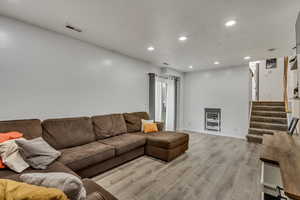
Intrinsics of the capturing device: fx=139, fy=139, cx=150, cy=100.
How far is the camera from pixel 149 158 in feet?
10.2

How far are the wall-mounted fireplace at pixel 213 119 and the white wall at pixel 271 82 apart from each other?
296 centimetres

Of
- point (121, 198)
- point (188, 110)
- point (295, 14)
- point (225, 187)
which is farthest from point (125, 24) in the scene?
point (188, 110)

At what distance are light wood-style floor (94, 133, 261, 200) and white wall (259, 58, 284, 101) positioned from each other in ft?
14.4

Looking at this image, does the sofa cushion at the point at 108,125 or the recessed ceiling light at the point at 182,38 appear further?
the sofa cushion at the point at 108,125

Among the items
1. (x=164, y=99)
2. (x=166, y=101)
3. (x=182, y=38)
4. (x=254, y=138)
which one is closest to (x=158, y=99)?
(x=164, y=99)

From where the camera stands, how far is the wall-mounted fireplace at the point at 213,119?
529 cm

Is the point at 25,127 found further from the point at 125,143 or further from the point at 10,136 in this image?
the point at 125,143

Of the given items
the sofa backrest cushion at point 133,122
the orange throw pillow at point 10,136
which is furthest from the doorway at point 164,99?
the orange throw pillow at point 10,136

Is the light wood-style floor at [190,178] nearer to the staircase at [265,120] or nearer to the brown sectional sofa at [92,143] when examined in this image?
the brown sectional sofa at [92,143]

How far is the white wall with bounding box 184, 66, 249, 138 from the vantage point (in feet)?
15.5

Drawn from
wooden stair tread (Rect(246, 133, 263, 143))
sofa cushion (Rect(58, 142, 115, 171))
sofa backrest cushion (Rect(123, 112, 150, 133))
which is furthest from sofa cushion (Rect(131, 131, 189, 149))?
wooden stair tread (Rect(246, 133, 263, 143))

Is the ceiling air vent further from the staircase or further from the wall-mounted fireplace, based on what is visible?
the staircase

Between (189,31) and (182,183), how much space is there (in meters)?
2.56

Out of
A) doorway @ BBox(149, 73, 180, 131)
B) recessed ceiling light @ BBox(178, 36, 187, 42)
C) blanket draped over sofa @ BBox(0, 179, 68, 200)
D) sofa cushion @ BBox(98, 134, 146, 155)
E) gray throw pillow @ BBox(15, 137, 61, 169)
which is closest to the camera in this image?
blanket draped over sofa @ BBox(0, 179, 68, 200)
